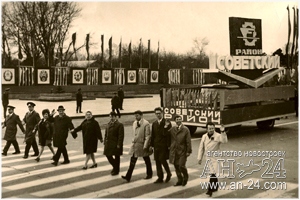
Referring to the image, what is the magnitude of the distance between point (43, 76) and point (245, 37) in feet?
54.5

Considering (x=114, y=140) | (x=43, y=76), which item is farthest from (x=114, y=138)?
(x=43, y=76)

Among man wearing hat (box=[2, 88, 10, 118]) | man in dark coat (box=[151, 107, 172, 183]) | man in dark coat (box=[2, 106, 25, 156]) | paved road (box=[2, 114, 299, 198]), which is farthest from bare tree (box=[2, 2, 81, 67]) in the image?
man in dark coat (box=[151, 107, 172, 183])

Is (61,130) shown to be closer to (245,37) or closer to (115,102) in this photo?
(245,37)

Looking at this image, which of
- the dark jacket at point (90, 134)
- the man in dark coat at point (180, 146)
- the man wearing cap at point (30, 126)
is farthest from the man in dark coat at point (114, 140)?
the man wearing cap at point (30, 126)

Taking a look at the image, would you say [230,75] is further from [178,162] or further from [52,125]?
[178,162]

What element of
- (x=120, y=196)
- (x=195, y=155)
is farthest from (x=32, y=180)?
(x=195, y=155)

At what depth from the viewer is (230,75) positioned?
18281 mm

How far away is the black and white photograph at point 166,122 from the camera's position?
31.8 feet

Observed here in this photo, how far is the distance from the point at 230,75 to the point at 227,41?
138cm

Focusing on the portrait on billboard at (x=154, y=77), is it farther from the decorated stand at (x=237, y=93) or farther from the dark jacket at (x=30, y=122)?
the dark jacket at (x=30, y=122)

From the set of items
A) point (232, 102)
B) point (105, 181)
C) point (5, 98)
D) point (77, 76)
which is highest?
point (77, 76)

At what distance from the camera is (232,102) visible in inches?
Answer: 669

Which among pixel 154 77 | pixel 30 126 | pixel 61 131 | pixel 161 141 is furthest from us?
pixel 154 77

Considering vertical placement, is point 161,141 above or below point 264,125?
above
